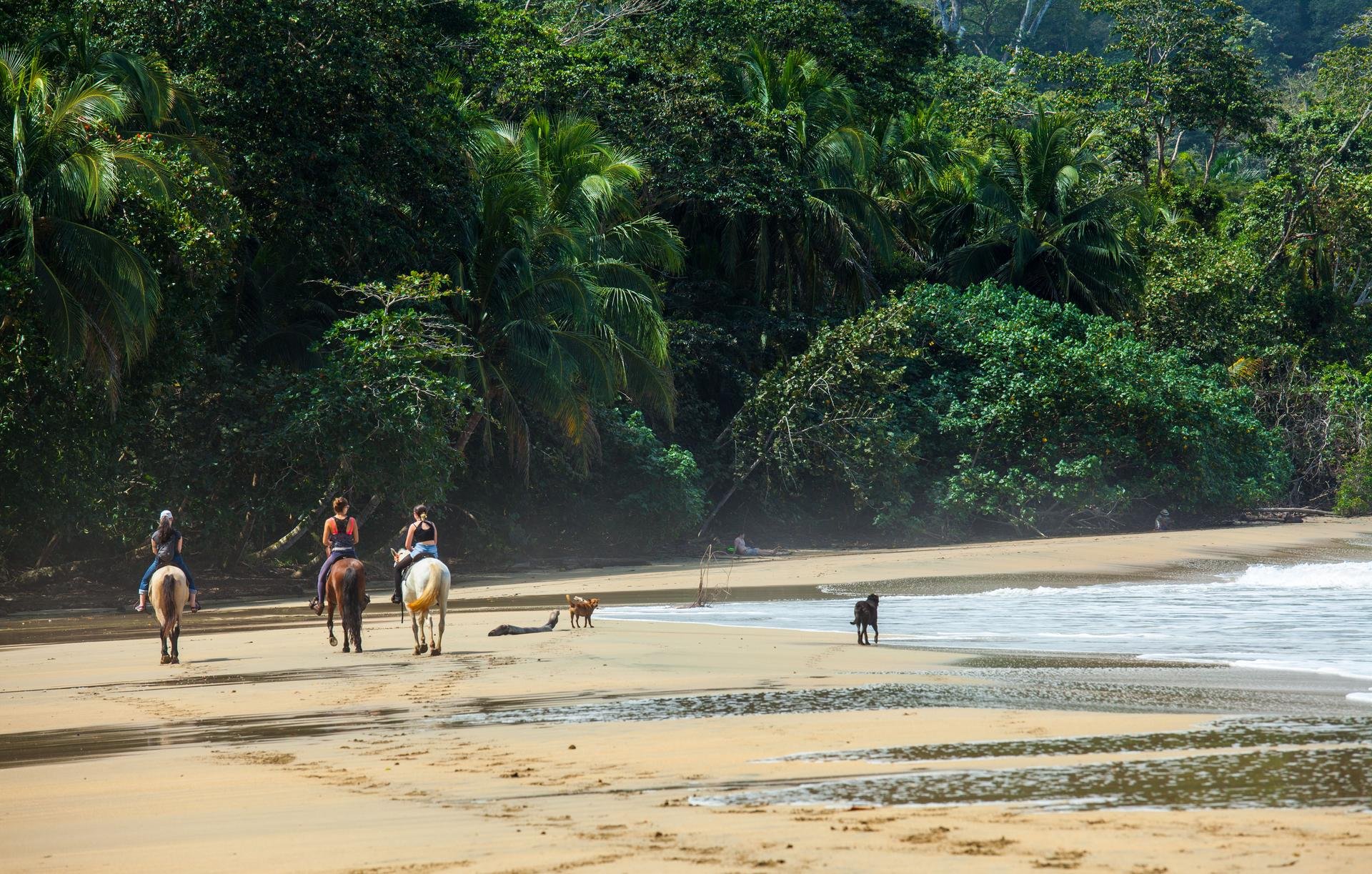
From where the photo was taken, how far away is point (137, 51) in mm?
18078

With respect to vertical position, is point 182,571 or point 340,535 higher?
point 340,535

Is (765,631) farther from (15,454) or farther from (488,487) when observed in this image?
(488,487)

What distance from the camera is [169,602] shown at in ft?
33.1

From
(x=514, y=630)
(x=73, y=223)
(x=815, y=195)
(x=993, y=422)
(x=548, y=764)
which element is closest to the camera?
(x=548, y=764)

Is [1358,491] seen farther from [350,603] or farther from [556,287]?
[350,603]

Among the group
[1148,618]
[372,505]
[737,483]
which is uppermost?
[737,483]

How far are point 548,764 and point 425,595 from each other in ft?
15.8

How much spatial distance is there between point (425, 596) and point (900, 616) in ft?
16.6

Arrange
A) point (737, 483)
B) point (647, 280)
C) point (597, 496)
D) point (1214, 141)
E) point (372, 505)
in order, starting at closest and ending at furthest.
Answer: point (372, 505) → point (647, 280) → point (597, 496) → point (737, 483) → point (1214, 141)

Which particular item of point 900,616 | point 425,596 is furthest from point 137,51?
point 900,616

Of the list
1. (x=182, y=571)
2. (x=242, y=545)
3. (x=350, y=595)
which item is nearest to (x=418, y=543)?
(x=350, y=595)

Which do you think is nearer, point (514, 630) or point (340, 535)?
point (340, 535)

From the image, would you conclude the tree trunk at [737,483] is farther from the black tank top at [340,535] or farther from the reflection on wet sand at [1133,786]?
the reflection on wet sand at [1133,786]

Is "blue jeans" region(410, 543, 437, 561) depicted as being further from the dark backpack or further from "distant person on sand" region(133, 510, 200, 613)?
the dark backpack
